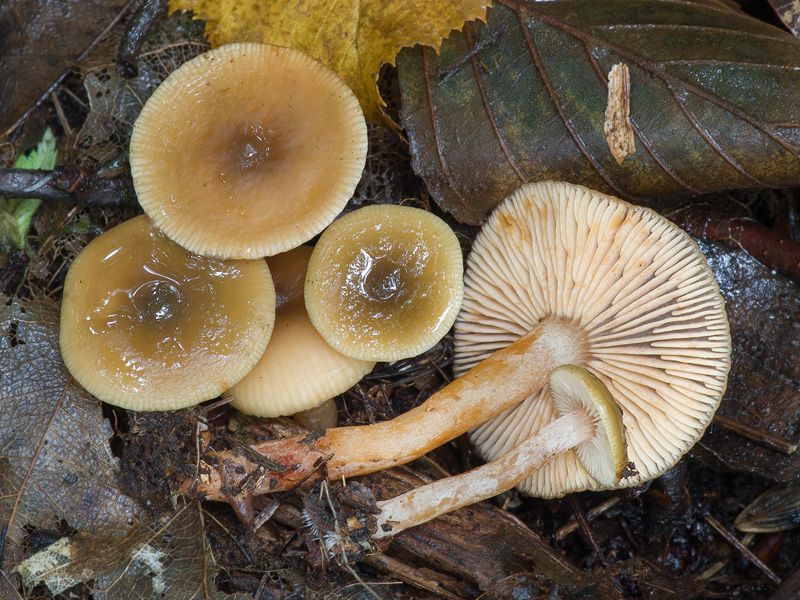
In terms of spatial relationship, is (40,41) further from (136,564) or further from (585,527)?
(585,527)

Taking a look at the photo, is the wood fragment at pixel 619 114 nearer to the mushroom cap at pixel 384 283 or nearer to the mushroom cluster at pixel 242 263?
the mushroom cap at pixel 384 283

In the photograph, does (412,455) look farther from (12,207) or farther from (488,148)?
(12,207)

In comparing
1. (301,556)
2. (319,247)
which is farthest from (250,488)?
(319,247)

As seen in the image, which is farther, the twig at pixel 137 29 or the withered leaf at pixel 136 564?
the twig at pixel 137 29

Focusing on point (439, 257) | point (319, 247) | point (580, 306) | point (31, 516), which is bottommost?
point (31, 516)

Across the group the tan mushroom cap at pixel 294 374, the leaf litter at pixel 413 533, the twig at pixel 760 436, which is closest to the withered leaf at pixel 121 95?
the leaf litter at pixel 413 533
